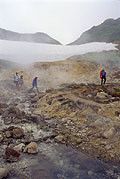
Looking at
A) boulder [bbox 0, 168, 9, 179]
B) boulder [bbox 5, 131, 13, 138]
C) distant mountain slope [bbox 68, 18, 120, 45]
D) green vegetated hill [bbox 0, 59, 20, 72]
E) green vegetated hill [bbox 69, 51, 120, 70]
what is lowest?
boulder [bbox 0, 168, 9, 179]

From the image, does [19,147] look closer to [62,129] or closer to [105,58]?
[62,129]

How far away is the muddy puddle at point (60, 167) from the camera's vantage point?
4162mm

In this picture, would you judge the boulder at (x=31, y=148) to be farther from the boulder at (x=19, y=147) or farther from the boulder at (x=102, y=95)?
the boulder at (x=102, y=95)

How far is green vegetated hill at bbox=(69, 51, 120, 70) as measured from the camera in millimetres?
22545

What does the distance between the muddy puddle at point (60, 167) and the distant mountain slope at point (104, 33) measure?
33274 millimetres

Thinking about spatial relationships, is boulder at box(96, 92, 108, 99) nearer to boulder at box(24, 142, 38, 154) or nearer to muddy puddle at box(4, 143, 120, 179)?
muddy puddle at box(4, 143, 120, 179)

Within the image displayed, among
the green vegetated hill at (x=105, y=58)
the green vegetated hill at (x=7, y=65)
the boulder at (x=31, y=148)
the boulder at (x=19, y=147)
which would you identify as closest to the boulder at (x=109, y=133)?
the boulder at (x=31, y=148)

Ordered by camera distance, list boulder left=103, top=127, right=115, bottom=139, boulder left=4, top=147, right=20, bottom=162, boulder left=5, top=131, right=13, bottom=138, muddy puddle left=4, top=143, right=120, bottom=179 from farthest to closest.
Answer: boulder left=5, top=131, right=13, bottom=138
boulder left=103, top=127, right=115, bottom=139
boulder left=4, top=147, right=20, bottom=162
muddy puddle left=4, top=143, right=120, bottom=179

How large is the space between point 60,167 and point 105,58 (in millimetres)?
21810

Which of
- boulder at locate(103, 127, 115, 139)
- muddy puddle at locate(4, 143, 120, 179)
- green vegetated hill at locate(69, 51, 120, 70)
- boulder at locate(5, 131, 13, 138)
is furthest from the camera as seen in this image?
green vegetated hill at locate(69, 51, 120, 70)

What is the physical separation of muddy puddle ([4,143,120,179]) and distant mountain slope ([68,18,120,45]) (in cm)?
3327

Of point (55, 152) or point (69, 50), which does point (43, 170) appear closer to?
point (55, 152)

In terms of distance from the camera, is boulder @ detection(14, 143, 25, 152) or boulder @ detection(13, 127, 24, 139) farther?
boulder @ detection(13, 127, 24, 139)

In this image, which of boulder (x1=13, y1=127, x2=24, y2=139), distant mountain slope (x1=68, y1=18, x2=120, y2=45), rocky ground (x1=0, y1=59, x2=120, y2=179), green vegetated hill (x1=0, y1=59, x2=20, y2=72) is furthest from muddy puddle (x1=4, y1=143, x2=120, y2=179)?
distant mountain slope (x1=68, y1=18, x2=120, y2=45)
